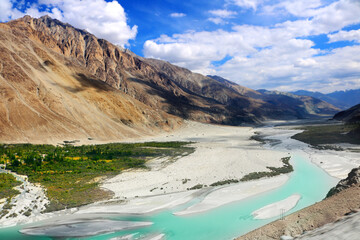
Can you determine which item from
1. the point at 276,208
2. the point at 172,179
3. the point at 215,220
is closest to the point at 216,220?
the point at 215,220

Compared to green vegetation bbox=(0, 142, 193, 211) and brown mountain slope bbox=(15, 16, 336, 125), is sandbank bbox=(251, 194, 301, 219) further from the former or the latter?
brown mountain slope bbox=(15, 16, 336, 125)

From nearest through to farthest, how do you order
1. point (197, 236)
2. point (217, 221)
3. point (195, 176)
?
point (197, 236), point (217, 221), point (195, 176)

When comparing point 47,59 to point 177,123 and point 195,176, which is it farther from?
point 195,176

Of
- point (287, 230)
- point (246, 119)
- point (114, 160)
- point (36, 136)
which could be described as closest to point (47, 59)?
point (36, 136)

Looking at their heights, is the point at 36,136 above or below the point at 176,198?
above

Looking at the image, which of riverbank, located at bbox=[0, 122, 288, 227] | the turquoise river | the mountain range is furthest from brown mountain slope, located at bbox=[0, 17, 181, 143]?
the turquoise river

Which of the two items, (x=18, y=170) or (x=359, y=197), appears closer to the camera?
(x=359, y=197)

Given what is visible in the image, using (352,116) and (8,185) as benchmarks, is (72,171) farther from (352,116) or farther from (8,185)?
(352,116)
